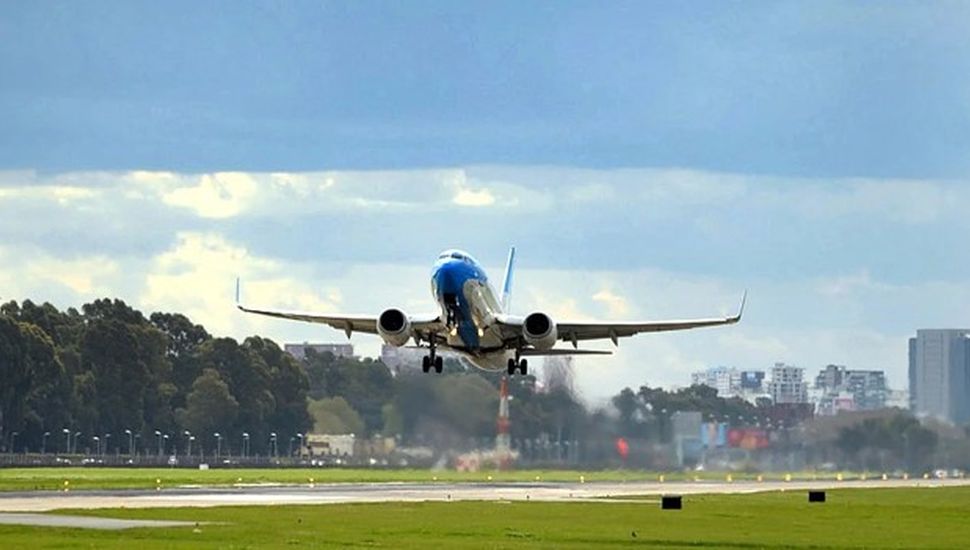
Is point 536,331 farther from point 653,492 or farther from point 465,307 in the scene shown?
point 653,492

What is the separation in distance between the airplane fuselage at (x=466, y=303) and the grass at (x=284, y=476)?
37453 millimetres

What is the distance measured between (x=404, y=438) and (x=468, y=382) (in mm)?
5338

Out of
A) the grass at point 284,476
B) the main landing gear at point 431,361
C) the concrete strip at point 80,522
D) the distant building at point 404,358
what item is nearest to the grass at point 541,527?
the concrete strip at point 80,522

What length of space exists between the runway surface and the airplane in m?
9.69

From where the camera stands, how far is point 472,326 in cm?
9994

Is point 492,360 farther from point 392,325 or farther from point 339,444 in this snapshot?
point 339,444

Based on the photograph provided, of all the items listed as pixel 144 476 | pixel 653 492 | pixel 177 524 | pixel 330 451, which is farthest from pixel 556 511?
pixel 330 451

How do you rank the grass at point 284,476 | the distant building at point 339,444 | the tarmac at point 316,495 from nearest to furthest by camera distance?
1. the tarmac at point 316,495
2. the grass at point 284,476
3. the distant building at point 339,444

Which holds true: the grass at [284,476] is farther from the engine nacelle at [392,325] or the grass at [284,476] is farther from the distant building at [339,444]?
the engine nacelle at [392,325]

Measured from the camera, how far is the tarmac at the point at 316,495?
298ft

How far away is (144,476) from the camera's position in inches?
6403

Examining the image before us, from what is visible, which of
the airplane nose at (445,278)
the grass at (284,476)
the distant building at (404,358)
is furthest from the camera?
the distant building at (404,358)

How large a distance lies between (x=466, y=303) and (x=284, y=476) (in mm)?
73055

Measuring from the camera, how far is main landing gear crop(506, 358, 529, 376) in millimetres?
106412
